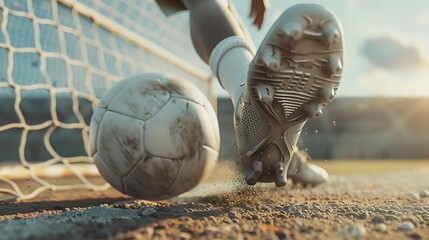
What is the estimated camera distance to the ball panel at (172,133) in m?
2.15

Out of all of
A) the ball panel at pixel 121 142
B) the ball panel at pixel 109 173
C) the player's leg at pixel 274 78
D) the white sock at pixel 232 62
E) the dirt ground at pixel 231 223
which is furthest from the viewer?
the white sock at pixel 232 62

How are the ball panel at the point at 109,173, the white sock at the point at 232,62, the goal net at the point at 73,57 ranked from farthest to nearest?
the goal net at the point at 73,57
the white sock at the point at 232,62
the ball panel at the point at 109,173

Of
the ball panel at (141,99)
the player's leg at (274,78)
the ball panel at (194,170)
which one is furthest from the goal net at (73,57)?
the player's leg at (274,78)

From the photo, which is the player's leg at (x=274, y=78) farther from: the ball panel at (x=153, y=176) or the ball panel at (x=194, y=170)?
the ball panel at (x=153, y=176)

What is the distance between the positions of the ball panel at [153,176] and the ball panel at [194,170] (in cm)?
3

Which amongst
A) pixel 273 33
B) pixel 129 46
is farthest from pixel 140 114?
pixel 129 46

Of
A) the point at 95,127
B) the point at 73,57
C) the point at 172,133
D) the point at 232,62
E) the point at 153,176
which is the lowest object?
the point at 73,57

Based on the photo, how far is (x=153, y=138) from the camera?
2154mm

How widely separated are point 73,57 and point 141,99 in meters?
2.74

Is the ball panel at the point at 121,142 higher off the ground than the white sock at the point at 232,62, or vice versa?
the white sock at the point at 232,62

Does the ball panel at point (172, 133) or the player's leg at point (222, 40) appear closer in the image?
the ball panel at point (172, 133)

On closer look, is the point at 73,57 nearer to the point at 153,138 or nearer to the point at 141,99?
the point at 141,99

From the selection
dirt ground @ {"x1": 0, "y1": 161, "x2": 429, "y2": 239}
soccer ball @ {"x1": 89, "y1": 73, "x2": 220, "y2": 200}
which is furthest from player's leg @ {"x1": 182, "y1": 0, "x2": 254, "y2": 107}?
dirt ground @ {"x1": 0, "y1": 161, "x2": 429, "y2": 239}

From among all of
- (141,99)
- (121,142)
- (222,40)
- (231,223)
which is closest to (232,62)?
(222,40)
